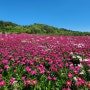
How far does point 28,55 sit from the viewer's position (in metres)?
8.91

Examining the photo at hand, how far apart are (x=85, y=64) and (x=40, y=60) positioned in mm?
1665

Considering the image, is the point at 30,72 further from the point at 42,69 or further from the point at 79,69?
the point at 79,69

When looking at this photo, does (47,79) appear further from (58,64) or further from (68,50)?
(68,50)

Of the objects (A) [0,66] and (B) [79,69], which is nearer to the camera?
(B) [79,69]

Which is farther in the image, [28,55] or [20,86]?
[28,55]

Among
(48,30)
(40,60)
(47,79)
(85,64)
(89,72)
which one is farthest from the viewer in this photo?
(48,30)

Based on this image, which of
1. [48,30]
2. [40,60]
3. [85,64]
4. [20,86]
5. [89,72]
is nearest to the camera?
[20,86]

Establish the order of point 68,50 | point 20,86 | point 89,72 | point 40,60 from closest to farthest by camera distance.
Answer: point 20,86 < point 89,72 < point 40,60 < point 68,50

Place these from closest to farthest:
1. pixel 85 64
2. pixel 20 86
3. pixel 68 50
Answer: pixel 20 86 → pixel 85 64 → pixel 68 50

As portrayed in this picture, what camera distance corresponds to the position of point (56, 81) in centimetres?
655

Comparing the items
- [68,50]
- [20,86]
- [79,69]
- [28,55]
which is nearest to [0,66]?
[28,55]

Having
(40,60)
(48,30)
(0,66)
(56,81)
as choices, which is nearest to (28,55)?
(40,60)

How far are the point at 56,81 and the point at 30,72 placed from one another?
0.87 meters

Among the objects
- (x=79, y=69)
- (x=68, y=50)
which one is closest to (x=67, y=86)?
(x=79, y=69)
